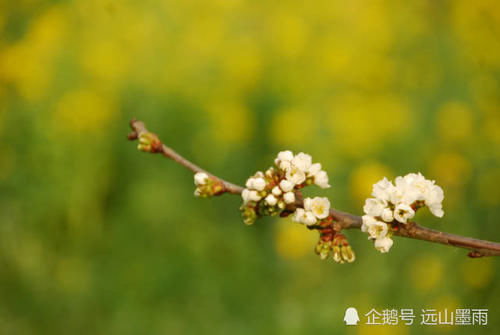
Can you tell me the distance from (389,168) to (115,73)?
128 cm

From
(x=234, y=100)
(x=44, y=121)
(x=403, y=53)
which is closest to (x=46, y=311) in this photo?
(x=44, y=121)

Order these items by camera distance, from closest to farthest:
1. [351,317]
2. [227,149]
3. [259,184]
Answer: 1. [259,184]
2. [351,317]
3. [227,149]

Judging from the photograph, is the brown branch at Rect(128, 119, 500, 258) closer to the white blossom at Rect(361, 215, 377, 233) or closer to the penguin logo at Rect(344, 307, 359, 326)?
the white blossom at Rect(361, 215, 377, 233)

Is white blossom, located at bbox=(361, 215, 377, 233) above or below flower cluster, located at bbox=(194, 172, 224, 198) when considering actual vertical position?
below

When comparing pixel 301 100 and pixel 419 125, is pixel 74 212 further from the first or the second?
pixel 419 125

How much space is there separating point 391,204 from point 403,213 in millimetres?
20

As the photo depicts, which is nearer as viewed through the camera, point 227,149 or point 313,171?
point 313,171

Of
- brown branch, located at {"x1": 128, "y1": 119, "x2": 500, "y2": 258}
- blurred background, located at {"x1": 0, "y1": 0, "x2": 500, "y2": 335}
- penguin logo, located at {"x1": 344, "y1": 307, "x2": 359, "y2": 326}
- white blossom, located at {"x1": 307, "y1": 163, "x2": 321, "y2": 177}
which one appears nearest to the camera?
brown branch, located at {"x1": 128, "y1": 119, "x2": 500, "y2": 258}

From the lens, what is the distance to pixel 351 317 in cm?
208

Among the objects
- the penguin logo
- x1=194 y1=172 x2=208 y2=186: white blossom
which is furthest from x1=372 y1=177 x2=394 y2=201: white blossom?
the penguin logo

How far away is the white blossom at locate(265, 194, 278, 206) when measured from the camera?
2.64 ft

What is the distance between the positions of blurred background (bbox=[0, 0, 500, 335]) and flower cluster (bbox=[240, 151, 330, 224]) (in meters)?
1.42

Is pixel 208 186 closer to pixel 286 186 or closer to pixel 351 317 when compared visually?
pixel 286 186

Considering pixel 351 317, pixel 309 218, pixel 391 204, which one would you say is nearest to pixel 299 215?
pixel 309 218
